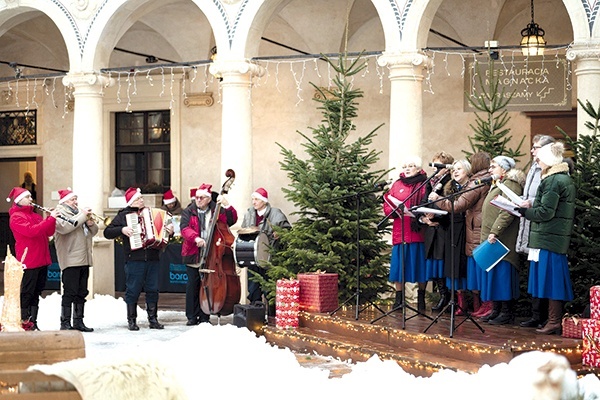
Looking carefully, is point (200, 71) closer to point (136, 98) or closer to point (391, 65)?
point (136, 98)

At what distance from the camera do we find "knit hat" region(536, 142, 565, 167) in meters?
8.09

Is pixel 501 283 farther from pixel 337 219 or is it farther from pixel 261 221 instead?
pixel 261 221

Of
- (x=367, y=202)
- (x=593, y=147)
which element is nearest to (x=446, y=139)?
(x=367, y=202)

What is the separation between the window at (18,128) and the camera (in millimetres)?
20500

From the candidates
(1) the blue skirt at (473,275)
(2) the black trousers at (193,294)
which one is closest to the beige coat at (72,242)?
(2) the black trousers at (193,294)

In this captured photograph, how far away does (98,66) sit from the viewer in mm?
15492

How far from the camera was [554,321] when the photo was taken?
8188 mm

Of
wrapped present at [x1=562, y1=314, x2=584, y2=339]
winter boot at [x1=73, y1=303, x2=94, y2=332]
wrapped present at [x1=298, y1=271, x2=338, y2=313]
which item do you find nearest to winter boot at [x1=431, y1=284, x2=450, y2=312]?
wrapped present at [x1=298, y1=271, x2=338, y2=313]

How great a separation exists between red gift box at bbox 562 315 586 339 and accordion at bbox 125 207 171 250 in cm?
514

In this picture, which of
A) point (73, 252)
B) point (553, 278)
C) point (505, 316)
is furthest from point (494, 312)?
point (73, 252)

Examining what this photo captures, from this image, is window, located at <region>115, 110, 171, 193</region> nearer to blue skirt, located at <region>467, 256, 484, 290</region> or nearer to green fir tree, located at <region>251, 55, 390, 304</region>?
green fir tree, located at <region>251, 55, 390, 304</region>

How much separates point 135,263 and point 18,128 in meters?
10.0

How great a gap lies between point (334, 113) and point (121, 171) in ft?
32.3

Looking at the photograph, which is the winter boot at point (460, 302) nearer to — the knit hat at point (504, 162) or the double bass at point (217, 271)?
the knit hat at point (504, 162)
